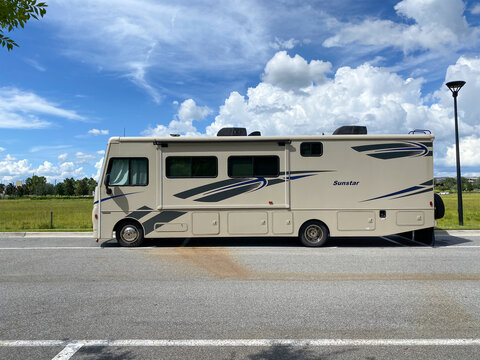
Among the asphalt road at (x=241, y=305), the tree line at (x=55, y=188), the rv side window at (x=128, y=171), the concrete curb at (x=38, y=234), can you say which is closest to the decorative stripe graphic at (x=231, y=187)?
the rv side window at (x=128, y=171)

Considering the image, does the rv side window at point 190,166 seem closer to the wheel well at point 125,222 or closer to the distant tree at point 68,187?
the wheel well at point 125,222

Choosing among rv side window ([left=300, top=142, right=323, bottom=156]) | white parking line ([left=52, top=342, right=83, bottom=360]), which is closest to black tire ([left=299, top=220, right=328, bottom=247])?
rv side window ([left=300, top=142, right=323, bottom=156])

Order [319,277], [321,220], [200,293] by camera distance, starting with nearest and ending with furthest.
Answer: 1. [200,293]
2. [319,277]
3. [321,220]

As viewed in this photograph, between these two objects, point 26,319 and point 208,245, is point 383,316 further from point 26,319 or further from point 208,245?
point 208,245

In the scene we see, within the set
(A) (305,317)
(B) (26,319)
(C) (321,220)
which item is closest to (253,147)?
(C) (321,220)

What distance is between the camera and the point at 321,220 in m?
9.33

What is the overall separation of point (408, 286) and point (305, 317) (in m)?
2.24

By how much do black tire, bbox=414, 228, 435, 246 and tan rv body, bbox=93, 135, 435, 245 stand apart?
0.32 m

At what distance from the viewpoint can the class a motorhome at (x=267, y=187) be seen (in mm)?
9336

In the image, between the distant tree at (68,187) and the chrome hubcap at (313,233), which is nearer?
the chrome hubcap at (313,233)

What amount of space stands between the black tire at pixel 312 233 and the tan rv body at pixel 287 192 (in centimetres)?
14

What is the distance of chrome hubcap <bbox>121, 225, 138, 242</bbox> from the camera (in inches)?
375

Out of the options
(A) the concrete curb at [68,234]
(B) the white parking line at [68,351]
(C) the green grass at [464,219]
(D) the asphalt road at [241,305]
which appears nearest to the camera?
(B) the white parking line at [68,351]

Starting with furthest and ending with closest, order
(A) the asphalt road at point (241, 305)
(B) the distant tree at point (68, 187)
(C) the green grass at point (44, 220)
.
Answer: (B) the distant tree at point (68, 187)
(C) the green grass at point (44, 220)
(A) the asphalt road at point (241, 305)
